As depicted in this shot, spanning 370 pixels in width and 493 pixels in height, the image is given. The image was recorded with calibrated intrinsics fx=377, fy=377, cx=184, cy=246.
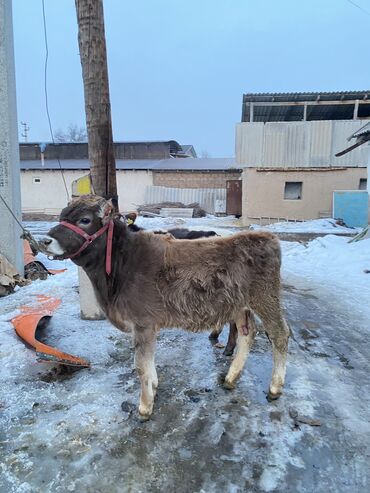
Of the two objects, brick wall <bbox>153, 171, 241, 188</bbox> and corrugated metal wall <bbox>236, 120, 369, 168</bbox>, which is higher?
corrugated metal wall <bbox>236, 120, 369, 168</bbox>

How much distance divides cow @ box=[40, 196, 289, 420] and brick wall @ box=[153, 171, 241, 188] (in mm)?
27975

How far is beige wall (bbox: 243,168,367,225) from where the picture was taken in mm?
21031

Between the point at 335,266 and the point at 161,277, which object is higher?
the point at 161,277

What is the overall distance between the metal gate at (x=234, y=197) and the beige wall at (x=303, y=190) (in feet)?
15.8

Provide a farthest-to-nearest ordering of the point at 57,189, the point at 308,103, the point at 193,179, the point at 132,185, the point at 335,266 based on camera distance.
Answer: the point at 57,189 → the point at 132,185 → the point at 193,179 → the point at 308,103 → the point at 335,266

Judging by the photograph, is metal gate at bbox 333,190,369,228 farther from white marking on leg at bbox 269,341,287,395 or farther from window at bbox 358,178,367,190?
white marking on leg at bbox 269,341,287,395

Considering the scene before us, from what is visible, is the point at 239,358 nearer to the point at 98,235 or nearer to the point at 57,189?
the point at 98,235

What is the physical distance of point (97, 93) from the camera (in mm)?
5184

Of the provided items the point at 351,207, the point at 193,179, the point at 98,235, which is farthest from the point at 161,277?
the point at 193,179

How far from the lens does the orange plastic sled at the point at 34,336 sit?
397 cm

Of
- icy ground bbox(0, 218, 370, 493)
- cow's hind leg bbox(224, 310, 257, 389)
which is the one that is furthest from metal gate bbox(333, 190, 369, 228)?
cow's hind leg bbox(224, 310, 257, 389)

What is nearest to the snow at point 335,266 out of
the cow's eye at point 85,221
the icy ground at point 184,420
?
the icy ground at point 184,420

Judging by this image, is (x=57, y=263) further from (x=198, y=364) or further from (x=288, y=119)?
(x=288, y=119)

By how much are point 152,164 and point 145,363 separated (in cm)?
3113
